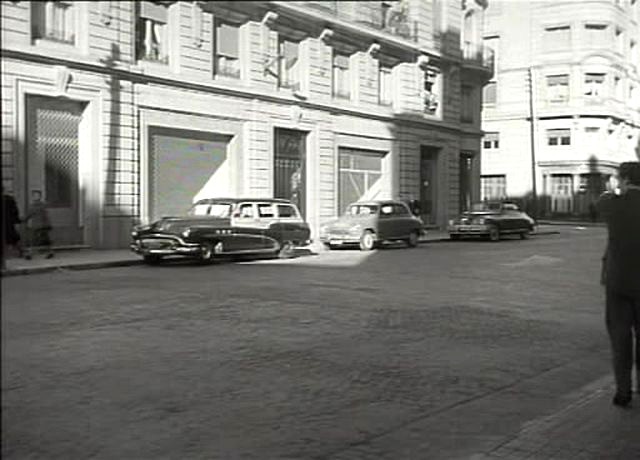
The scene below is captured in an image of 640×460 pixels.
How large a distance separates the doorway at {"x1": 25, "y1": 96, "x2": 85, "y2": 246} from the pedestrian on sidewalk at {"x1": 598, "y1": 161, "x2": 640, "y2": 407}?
4.39m

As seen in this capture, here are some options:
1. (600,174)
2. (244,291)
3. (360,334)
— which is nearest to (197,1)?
(600,174)

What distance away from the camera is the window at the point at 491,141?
382 cm

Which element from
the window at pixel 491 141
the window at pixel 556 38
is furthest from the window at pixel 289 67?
the window at pixel 556 38

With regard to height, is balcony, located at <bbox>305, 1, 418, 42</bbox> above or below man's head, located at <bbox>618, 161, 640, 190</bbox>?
above

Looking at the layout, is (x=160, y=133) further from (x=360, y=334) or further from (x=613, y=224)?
(x=360, y=334)

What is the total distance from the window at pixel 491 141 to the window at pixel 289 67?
5.46ft

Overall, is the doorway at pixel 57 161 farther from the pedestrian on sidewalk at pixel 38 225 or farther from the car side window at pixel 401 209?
the car side window at pixel 401 209

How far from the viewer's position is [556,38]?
3.81 m

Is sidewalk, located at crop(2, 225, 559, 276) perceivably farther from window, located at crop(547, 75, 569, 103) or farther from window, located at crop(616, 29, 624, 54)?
window, located at crop(616, 29, 624, 54)

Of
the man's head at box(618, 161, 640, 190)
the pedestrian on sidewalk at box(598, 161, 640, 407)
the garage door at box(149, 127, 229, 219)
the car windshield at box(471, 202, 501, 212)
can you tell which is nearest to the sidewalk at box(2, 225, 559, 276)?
the garage door at box(149, 127, 229, 219)

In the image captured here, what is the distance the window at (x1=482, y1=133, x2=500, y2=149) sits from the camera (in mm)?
3823

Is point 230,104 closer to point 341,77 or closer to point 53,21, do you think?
point 341,77

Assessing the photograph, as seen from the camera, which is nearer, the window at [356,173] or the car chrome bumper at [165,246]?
the car chrome bumper at [165,246]

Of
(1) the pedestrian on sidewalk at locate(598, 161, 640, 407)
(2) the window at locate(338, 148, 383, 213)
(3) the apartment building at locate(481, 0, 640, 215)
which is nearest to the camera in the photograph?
(2) the window at locate(338, 148, 383, 213)
